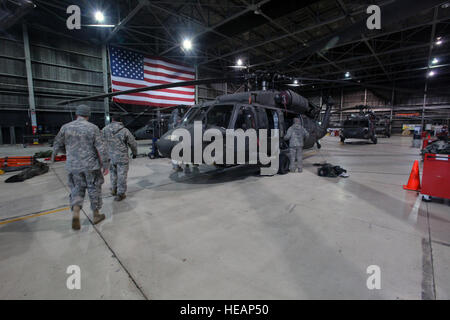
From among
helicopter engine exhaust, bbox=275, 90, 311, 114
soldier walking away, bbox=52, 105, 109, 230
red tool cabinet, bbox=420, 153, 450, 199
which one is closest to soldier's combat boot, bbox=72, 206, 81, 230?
soldier walking away, bbox=52, 105, 109, 230

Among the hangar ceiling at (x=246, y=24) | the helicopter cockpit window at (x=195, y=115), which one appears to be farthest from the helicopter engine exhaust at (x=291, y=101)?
the hangar ceiling at (x=246, y=24)

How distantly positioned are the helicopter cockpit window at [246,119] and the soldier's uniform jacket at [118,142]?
8.20 ft

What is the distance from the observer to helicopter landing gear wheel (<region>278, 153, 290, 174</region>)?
5.95 meters

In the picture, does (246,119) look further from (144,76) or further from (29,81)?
(29,81)

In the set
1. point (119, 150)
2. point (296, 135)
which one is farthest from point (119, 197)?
point (296, 135)

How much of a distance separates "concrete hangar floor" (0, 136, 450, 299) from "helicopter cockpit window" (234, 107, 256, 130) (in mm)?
1755

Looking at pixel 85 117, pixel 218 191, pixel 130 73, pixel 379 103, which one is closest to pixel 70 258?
pixel 85 117

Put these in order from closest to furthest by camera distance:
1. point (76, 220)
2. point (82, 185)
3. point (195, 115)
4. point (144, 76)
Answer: point (76, 220) → point (82, 185) → point (195, 115) → point (144, 76)

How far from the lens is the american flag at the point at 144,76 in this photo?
53.4ft

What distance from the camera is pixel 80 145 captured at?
2.77 meters

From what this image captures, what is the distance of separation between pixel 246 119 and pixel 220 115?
2.49 feet

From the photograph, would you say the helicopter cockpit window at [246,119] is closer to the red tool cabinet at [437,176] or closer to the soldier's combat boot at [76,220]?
the red tool cabinet at [437,176]
